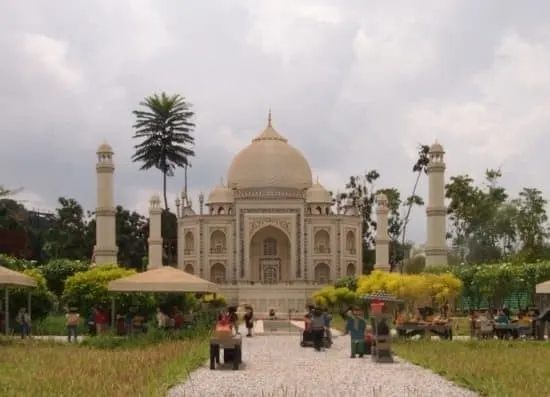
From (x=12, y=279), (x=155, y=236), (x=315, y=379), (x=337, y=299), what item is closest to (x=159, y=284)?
(x=12, y=279)

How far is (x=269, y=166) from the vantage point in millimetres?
61219

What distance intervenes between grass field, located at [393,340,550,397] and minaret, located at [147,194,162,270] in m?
35.1

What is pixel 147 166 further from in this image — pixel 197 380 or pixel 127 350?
pixel 197 380

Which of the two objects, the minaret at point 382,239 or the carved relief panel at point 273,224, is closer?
the minaret at point 382,239

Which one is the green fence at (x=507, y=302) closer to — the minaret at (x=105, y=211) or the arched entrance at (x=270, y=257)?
the minaret at (x=105, y=211)

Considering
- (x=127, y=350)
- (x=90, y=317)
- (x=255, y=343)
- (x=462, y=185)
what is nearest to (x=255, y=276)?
(x=462, y=185)

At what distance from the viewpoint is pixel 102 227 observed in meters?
46.6

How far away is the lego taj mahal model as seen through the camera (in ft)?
182

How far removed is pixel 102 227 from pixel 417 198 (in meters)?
31.2

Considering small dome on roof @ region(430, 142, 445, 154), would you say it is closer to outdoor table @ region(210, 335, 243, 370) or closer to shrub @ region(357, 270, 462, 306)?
shrub @ region(357, 270, 462, 306)

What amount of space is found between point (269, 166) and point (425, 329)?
38.2 m

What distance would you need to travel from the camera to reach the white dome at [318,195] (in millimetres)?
59469

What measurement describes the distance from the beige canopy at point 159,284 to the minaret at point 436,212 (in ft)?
86.3

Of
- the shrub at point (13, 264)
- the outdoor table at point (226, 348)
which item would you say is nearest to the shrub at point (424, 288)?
the shrub at point (13, 264)
